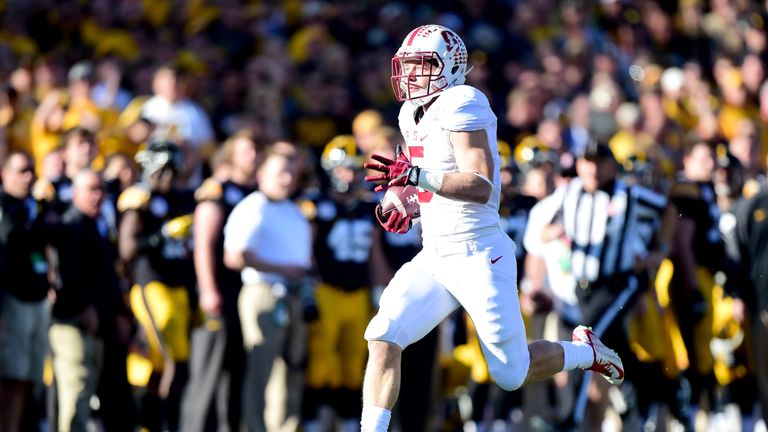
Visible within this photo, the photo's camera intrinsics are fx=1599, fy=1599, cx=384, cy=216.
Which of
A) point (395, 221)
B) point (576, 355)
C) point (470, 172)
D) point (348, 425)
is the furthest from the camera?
point (348, 425)

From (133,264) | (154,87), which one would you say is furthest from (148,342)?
(154,87)

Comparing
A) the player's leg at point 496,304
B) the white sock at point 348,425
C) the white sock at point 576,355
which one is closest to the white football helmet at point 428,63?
the player's leg at point 496,304

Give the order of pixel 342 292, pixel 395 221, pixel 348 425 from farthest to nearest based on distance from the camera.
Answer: pixel 348 425 < pixel 342 292 < pixel 395 221

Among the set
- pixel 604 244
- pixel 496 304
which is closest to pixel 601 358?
pixel 496 304

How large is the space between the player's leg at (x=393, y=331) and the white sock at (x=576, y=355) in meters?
0.70

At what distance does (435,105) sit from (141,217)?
→ 3285 millimetres

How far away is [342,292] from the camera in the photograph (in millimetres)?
10234

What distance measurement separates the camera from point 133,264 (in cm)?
967

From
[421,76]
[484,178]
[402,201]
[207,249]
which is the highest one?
[421,76]

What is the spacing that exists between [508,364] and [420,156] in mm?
977

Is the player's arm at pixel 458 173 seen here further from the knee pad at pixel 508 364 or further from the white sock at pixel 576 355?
the white sock at pixel 576 355

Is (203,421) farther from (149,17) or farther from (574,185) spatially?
(149,17)

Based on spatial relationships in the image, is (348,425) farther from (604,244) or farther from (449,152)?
(449,152)

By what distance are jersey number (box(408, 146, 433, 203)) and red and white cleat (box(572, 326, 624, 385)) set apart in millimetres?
1086
